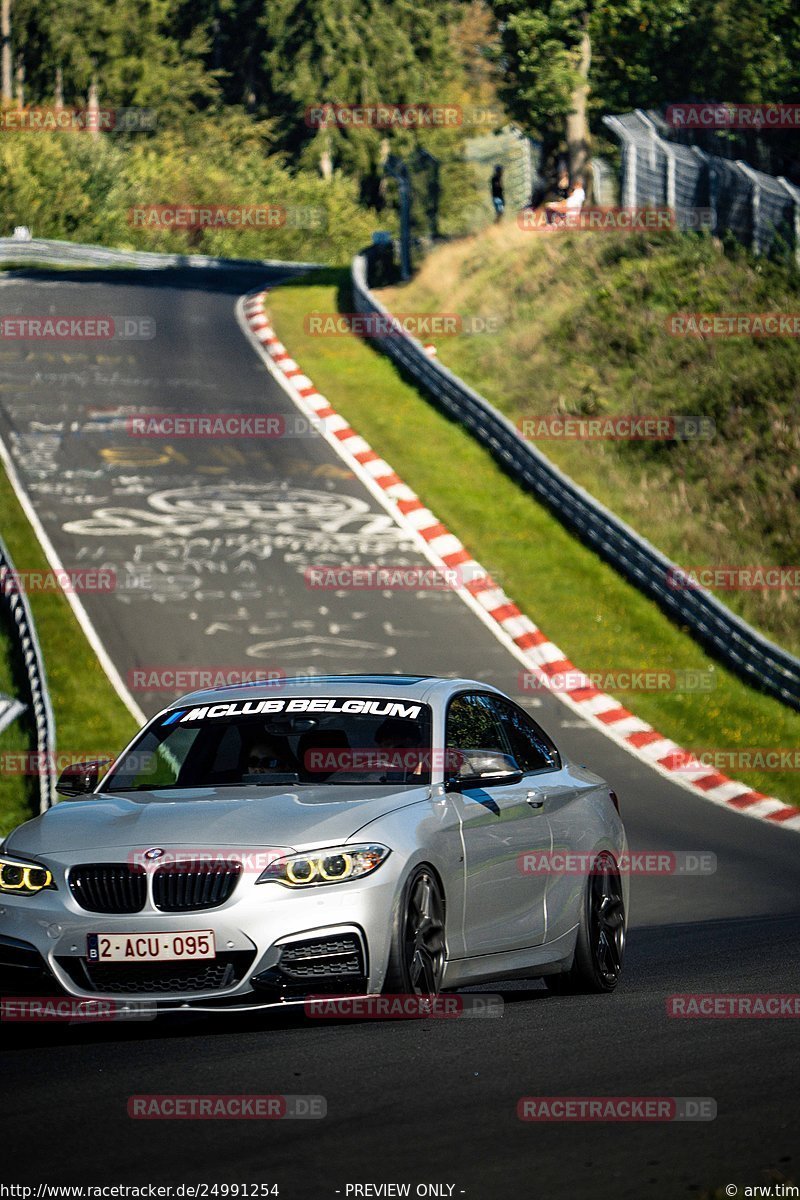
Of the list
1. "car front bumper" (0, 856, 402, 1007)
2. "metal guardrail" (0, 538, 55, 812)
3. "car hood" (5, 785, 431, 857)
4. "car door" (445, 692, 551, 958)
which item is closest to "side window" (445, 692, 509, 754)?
"car door" (445, 692, 551, 958)

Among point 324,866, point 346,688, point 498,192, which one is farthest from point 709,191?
point 324,866

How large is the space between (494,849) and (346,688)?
3.56 ft

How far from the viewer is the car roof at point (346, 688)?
8625 mm

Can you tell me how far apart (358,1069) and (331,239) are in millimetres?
80578

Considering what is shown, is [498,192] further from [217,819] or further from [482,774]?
[217,819]

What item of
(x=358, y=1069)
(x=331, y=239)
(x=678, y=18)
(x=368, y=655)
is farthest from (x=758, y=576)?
(x=331, y=239)

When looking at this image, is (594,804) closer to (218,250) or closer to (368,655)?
(368,655)

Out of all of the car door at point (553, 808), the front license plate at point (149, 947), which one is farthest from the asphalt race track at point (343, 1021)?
the car door at point (553, 808)

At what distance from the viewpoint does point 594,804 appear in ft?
30.6

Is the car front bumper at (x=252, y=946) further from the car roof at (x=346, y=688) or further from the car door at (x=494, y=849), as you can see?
the car roof at (x=346, y=688)

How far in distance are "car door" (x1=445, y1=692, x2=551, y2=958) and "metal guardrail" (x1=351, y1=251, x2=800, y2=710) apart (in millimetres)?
11873

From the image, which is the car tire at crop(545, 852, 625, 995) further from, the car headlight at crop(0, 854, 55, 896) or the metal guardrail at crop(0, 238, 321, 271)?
the metal guardrail at crop(0, 238, 321, 271)

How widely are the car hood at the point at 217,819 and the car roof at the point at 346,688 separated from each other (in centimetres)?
74

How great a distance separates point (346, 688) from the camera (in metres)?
8.71
